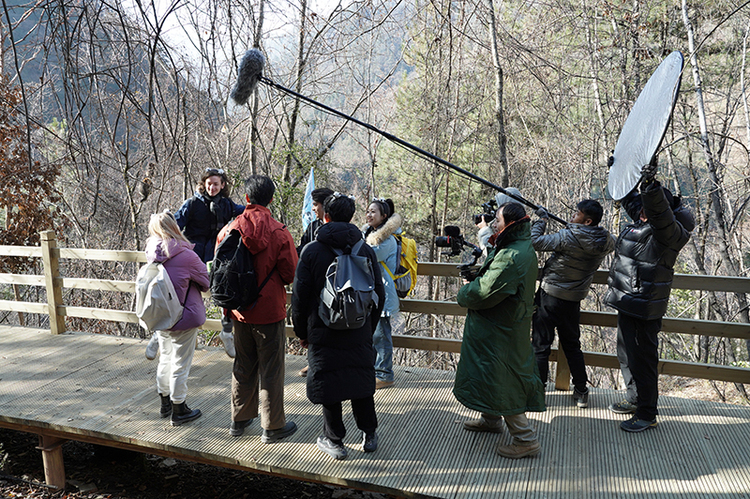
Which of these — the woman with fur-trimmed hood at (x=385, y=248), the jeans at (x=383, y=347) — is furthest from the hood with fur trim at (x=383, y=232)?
the jeans at (x=383, y=347)

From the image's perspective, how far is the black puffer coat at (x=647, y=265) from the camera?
10.0ft

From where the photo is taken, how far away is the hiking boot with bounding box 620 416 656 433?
3383mm

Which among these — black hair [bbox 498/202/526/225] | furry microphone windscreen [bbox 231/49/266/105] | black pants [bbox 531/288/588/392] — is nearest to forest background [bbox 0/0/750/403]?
furry microphone windscreen [bbox 231/49/266/105]

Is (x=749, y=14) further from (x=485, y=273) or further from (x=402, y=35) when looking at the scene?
(x=485, y=273)

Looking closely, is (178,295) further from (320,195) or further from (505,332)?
(505,332)

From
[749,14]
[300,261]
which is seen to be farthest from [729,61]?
[300,261]

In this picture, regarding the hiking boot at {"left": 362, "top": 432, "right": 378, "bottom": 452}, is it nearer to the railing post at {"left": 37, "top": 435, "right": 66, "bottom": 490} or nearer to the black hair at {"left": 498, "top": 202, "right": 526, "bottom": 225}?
the black hair at {"left": 498, "top": 202, "right": 526, "bottom": 225}

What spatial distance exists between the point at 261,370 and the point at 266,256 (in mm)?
786

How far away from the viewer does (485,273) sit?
3.00m

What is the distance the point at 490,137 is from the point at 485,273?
10969mm

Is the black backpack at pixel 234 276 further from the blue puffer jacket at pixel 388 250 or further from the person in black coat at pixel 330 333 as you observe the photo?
the blue puffer jacket at pixel 388 250

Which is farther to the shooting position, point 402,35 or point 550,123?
point 550,123

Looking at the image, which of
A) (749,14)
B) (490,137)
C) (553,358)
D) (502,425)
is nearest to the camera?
(502,425)

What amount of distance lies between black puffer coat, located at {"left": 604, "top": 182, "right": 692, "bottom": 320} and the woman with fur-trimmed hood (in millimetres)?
1666
